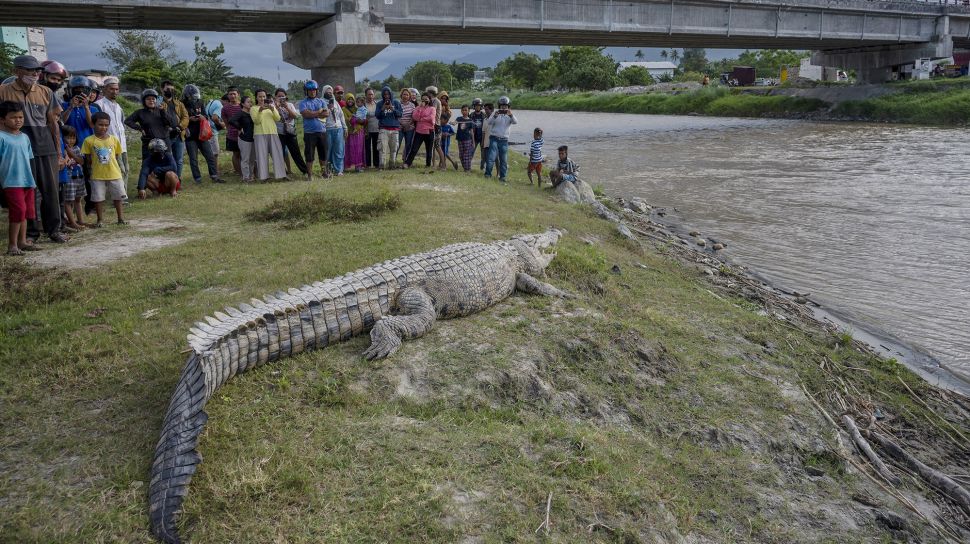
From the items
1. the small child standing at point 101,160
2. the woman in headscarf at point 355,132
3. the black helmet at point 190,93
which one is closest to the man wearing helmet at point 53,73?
the small child standing at point 101,160

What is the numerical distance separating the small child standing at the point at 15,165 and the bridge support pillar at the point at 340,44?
48.8 feet

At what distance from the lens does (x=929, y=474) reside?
4078 mm

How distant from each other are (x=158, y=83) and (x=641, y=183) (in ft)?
55.9

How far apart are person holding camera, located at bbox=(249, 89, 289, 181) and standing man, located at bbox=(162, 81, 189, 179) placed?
42.8 inches

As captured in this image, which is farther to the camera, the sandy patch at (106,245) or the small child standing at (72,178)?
the small child standing at (72,178)

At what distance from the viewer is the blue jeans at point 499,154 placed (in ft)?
39.5

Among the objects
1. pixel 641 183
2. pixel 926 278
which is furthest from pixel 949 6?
pixel 926 278

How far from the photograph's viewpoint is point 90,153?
7.44m

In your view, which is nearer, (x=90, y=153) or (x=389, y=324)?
(x=389, y=324)

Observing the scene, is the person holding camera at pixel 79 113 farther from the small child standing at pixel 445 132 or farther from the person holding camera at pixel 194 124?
the small child standing at pixel 445 132

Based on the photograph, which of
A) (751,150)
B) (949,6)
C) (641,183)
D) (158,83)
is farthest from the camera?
(949,6)

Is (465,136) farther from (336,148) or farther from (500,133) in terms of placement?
(336,148)

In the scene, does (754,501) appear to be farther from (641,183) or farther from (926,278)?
(641,183)

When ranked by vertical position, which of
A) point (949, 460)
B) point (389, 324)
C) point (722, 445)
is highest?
point (389, 324)
